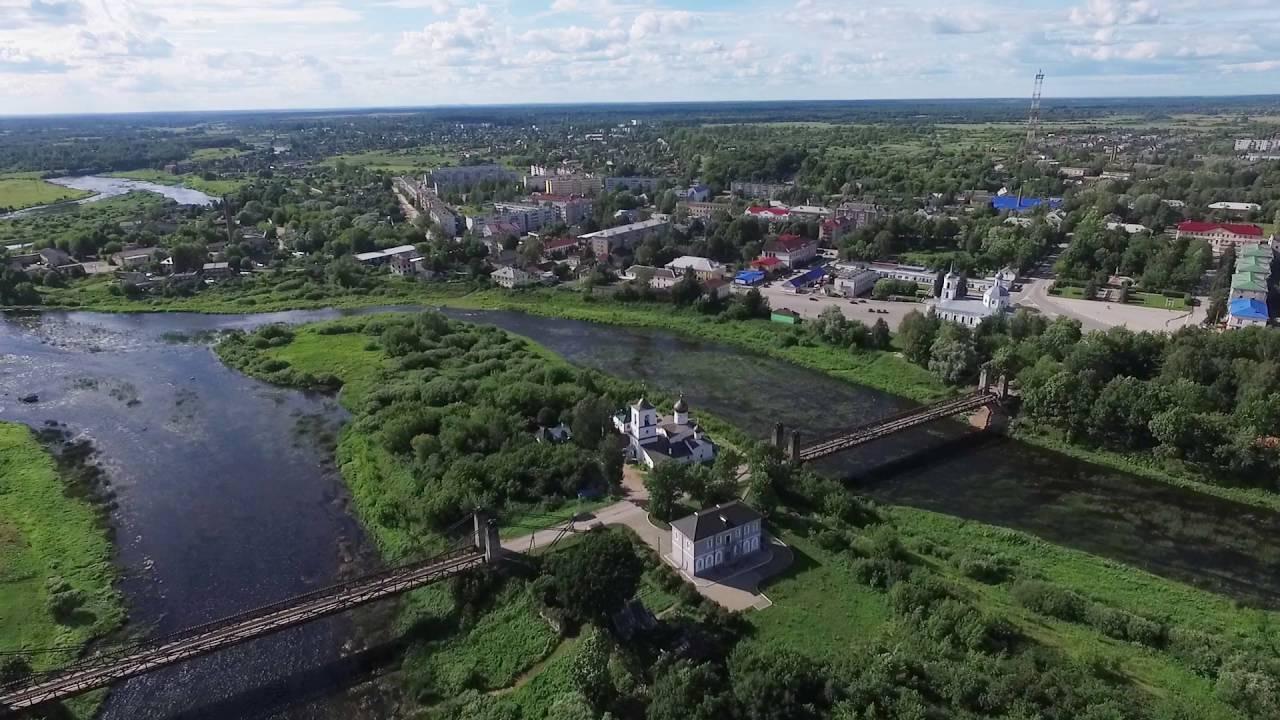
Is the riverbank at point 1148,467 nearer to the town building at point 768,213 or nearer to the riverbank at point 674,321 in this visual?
the riverbank at point 674,321

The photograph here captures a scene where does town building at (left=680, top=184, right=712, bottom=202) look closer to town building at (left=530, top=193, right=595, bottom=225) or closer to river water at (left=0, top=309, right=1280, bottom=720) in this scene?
town building at (left=530, top=193, right=595, bottom=225)

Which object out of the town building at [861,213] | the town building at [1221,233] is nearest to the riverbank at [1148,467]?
the town building at [1221,233]

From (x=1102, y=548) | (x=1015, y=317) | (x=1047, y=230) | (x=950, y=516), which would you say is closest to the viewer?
(x=1102, y=548)

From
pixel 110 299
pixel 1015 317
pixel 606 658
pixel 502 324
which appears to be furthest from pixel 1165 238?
pixel 110 299

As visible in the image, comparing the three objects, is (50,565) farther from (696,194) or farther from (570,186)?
(570,186)

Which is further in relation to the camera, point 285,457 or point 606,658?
point 285,457

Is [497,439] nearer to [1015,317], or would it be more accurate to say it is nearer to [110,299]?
[1015,317]

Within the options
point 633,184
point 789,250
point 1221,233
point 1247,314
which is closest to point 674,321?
point 789,250
